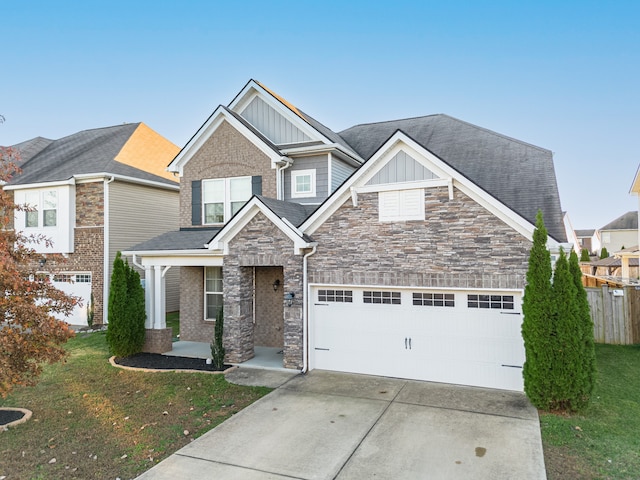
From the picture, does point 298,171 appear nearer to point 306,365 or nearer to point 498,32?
point 306,365

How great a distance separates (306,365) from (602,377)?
699cm

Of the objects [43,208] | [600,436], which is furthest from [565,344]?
[43,208]

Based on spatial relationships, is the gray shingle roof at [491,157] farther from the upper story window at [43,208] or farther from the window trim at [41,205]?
the upper story window at [43,208]

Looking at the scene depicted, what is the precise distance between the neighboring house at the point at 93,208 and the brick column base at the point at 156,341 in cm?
581

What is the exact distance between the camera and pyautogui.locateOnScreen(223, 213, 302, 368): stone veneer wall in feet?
35.0

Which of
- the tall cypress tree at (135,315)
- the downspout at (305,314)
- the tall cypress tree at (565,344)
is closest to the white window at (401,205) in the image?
the downspout at (305,314)

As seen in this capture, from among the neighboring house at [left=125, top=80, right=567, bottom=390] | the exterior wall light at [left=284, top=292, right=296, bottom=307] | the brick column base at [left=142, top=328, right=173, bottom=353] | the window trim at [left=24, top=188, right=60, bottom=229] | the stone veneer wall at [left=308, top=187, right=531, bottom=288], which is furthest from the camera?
the window trim at [left=24, top=188, right=60, bottom=229]

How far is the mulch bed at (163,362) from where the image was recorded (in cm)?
1104

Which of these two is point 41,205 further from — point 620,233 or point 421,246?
point 620,233

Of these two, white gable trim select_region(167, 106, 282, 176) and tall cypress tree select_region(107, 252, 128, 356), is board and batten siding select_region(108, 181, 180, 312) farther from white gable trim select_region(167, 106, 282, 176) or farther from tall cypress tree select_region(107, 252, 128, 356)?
tall cypress tree select_region(107, 252, 128, 356)

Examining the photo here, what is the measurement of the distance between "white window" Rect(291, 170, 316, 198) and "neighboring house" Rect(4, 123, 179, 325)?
844 centimetres

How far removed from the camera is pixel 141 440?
6.74m

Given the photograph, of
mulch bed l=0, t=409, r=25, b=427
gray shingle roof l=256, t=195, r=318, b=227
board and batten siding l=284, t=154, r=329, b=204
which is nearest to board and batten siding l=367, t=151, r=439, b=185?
gray shingle roof l=256, t=195, r=318, b=227

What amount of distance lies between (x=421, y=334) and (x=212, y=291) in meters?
7.60
